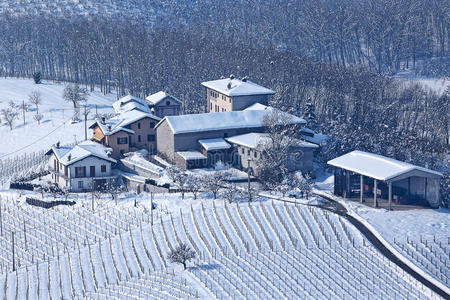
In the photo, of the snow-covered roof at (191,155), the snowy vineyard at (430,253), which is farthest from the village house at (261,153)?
the snowy vineyard at (430,253)

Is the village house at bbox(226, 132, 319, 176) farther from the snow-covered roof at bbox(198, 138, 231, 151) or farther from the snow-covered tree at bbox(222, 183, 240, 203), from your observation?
the snow-covered tree at bbox(222, 183, 240, 203)

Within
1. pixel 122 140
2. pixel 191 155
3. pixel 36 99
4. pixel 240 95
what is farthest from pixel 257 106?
pixel 36 99

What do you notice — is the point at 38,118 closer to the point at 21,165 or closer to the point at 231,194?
the point at 21,165

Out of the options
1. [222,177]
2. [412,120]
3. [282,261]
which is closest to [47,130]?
[222,177]

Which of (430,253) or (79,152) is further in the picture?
(79,152)

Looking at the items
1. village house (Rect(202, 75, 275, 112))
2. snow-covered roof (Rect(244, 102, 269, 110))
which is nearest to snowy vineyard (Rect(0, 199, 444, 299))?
snow-covered roof (Rect(244, 102, 269, 110))

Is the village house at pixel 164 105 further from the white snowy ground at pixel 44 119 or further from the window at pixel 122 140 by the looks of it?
the window at pixel 122 140
